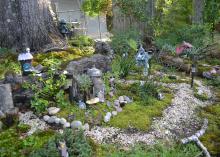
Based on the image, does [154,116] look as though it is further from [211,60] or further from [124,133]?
[211,60]

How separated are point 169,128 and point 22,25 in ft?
13.9

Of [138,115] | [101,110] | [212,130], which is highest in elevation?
[101,110]

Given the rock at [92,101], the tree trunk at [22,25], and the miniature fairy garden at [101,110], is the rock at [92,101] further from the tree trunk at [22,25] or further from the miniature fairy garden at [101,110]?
the tree trunk at [22,25]

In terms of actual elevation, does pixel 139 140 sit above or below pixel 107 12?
below

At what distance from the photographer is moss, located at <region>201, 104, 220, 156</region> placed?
456 centimetres

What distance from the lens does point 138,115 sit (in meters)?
5.23

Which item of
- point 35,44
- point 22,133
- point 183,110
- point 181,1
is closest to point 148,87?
point 183,110

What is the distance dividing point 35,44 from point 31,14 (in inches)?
26.4

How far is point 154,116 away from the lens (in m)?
5.32

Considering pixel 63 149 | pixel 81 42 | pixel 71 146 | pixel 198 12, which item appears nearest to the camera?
pixel 63 149

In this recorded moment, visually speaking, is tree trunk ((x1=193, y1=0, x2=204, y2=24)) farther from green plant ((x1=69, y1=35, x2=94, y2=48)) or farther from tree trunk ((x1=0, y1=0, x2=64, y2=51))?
tree trunk ((x1=0, y1=0, x2=64, y2=51))

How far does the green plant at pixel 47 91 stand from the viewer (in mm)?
5062

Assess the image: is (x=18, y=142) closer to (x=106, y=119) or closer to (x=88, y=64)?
(x=106, y=119)

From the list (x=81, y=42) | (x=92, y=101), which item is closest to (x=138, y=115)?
(x=92, y=101)
